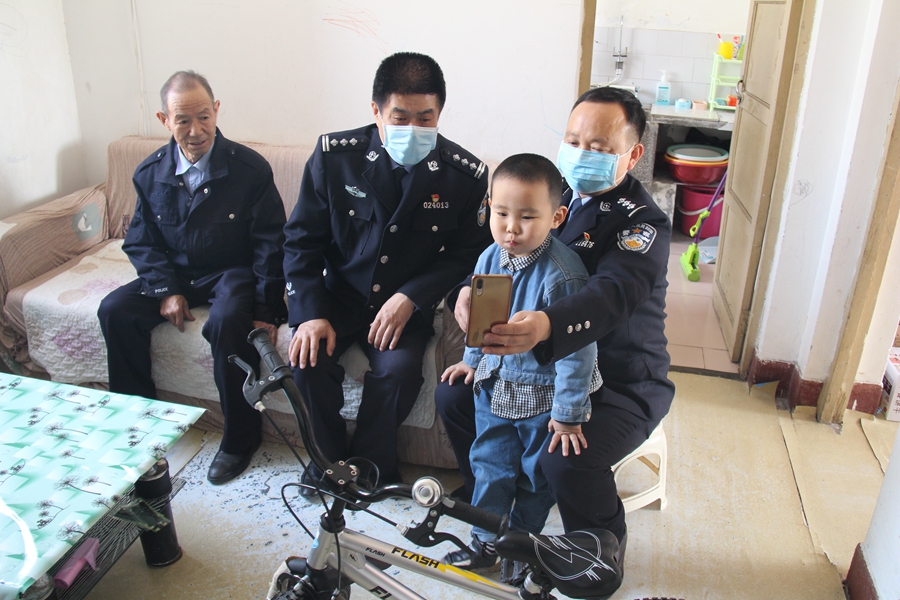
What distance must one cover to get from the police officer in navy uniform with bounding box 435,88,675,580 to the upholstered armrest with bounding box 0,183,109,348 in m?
1.83

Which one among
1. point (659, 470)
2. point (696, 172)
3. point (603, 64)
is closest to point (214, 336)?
point (659, 470)

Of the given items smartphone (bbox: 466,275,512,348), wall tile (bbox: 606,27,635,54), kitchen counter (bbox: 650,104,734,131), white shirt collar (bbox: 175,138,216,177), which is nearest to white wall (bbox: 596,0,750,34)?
wall tile (bbox: 606,27,635,54)

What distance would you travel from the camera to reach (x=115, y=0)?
9.32ft

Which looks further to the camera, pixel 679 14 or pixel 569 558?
pixel 679 14

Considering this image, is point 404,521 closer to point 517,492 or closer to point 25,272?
point 517,492

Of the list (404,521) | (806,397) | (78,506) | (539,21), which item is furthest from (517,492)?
(539,21)

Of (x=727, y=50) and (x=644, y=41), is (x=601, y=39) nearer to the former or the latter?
(x=644, y=41)

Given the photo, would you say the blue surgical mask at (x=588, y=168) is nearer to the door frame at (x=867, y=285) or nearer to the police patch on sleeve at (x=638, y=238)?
the police patch on sleeve at (x=638, y=238)

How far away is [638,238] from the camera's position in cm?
159

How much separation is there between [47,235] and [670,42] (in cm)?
375

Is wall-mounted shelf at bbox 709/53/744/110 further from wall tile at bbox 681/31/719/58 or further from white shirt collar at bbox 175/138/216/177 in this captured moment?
white shirt collar at bbox 175/138/216/177

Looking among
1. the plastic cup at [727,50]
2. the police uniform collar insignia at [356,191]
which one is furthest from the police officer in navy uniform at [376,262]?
the plastic cup at [727,50]

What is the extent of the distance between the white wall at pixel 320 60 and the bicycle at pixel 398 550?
173 centimetres

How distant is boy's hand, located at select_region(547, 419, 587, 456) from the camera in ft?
5.08
